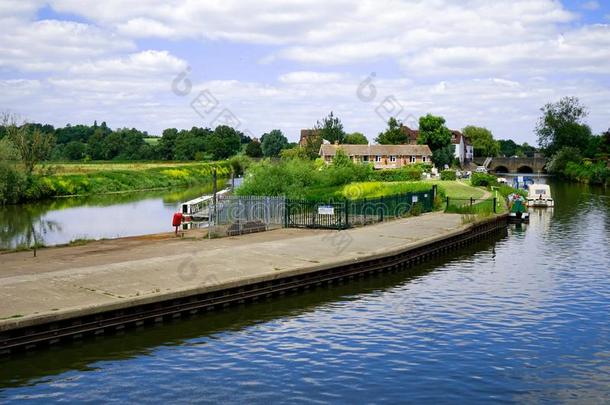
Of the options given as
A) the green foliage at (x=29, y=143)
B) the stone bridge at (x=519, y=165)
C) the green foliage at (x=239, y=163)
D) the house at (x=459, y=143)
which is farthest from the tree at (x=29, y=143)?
the stone bridge at (x=519, y=165)

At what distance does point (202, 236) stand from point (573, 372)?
2079cm

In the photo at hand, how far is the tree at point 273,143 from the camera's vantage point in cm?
16712

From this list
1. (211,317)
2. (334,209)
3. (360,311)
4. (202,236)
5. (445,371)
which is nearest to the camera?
(445,371)

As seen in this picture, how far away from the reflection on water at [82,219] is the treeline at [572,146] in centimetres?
7579

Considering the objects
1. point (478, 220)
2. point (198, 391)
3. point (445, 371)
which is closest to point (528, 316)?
point (445, 371)

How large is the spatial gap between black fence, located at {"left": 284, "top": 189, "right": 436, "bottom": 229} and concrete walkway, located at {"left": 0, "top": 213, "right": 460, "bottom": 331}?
134 centimetres

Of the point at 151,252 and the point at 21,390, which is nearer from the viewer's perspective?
the point at 21,390

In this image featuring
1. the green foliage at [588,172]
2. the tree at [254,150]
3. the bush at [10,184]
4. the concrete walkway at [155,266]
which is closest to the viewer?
the concrete walkway at [155,266]

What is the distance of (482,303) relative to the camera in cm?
2266

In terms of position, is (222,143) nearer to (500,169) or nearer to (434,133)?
(434,133)

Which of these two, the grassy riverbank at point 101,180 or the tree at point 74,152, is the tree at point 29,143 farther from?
the tree at point 74,152

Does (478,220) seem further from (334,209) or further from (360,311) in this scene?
(360,311)

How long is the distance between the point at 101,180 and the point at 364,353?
8156 cm

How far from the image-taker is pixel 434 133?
4958 inches
